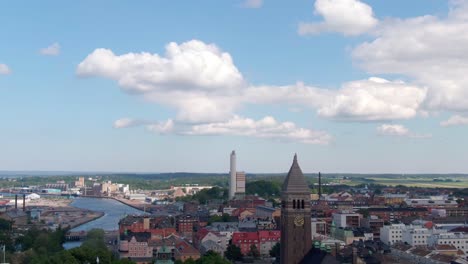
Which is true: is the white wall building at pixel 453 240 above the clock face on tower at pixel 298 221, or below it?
below

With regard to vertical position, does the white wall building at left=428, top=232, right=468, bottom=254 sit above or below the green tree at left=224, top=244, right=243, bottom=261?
above

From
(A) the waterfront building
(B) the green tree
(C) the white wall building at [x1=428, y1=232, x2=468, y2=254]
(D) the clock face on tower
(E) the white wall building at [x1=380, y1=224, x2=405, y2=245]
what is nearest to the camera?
(D) the clock face on tower

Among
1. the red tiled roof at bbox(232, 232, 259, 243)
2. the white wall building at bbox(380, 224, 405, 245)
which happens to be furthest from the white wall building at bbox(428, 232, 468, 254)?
the red tiled roof at bbox(232, 232, 259, 243)

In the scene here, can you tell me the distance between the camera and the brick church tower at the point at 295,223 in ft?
175

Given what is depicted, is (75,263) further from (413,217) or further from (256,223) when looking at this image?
(413,217)

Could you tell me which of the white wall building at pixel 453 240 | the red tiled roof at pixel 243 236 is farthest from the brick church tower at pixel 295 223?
the red tiled roof at pixel 243 236

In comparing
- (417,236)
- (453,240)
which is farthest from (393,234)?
(453,240)

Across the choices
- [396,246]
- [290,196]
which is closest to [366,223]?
[396,246]

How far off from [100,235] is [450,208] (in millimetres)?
86053

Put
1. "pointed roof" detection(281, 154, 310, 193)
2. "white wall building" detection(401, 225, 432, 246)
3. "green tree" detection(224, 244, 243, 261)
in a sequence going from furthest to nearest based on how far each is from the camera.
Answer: "white wall building" detection(401, 225, 432, 246) < "green tree" detection(224, 244, 243, 261) < "pointed roof" detection(281, 154, 310, 193)

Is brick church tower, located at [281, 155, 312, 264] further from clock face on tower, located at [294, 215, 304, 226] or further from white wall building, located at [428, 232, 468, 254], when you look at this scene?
white wall building, located at [428, 232, 468, 254]

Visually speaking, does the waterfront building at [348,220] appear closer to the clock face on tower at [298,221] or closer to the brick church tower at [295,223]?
the brick church tower at [295,223]

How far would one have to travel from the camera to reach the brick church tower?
53.4 m

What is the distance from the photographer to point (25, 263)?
81.7 m
